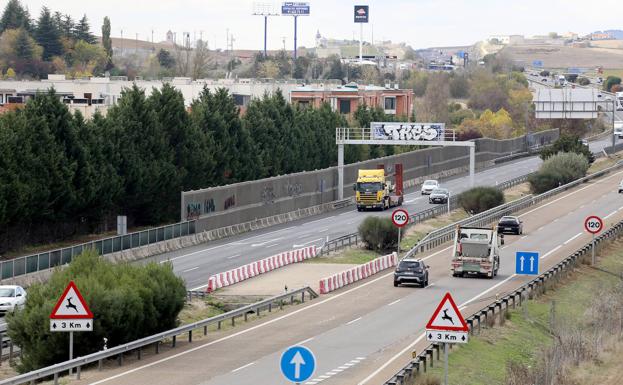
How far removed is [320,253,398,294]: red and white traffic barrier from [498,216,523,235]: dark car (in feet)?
49.3

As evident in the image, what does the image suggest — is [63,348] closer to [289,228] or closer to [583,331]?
[583,331]

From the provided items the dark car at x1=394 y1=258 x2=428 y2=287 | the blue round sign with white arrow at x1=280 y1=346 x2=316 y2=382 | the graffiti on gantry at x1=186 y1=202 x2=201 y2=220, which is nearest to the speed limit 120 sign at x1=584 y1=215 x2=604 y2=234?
the dark car at x1=394 y1=258 x2=428 y2=287

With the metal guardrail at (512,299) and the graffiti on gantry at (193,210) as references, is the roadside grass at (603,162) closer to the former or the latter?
the metal guardrail at (512,299)

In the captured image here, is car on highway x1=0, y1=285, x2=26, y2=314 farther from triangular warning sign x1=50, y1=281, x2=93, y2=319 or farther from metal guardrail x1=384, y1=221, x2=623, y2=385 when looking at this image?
triangular warning sign x1=50, y1=281, x2=93, y2=319

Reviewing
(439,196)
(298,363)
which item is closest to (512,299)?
(298,363)

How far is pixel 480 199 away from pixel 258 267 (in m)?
33.6

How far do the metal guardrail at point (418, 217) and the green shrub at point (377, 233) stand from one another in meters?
0.96

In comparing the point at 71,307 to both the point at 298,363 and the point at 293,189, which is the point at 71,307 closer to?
the point at 298,363

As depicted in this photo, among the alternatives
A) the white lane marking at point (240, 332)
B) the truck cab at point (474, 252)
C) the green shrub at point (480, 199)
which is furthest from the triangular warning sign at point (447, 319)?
the green shrub at point (480, 199)

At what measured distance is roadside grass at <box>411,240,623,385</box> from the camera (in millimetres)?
37969

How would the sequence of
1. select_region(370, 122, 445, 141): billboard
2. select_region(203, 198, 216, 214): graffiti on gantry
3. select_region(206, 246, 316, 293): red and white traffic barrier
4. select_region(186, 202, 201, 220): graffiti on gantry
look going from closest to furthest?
select_region(206, 246, 316, 293): red and white traffic barrier → select_region(186, 202, 201, 220): graffiti on gantry → select_region(203, 198, 216, 214): graffiti on gantry → select_region(370, 122, 445, 141): billboard

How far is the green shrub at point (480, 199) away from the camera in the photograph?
90.4 meters

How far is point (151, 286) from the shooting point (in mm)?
38219

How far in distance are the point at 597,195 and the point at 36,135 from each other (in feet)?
163
